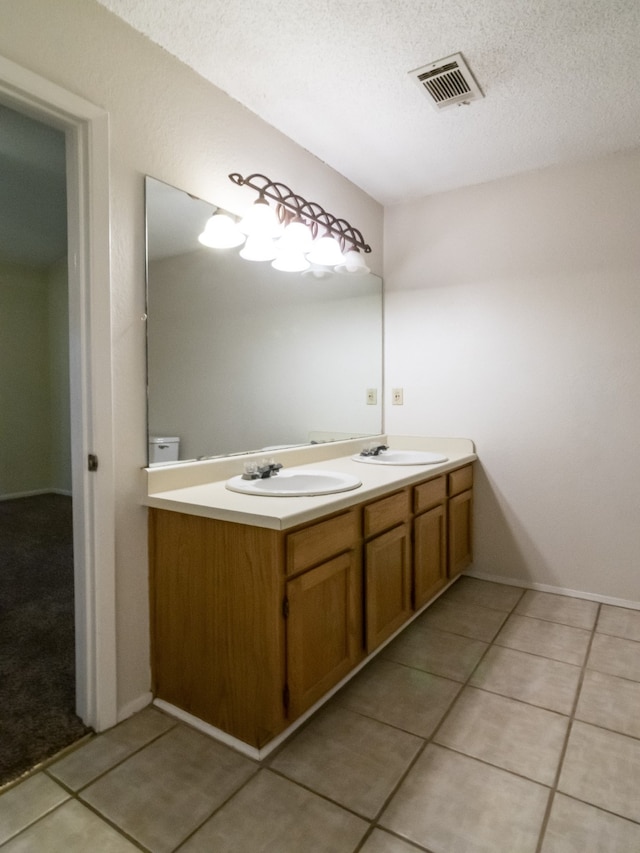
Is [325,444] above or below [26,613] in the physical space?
above

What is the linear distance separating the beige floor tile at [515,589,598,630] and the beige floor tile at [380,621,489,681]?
1.49 feet

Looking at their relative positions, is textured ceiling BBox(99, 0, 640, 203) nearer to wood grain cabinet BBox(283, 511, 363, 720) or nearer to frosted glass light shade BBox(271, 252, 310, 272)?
frosted glass light shade BBox(271, 252, 310, 272)

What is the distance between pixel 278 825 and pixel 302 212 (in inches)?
83.8

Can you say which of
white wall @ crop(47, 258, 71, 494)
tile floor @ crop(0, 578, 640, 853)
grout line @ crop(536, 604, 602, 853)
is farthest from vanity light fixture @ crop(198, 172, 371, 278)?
white wall @ crop(47, 258, 71, 494)

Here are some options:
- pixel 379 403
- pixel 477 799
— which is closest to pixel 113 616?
pixel 477 799

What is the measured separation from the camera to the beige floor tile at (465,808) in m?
1.11

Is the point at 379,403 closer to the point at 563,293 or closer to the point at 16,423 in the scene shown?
the point at 563,293

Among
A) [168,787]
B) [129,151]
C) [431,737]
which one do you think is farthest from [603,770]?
[129,151]

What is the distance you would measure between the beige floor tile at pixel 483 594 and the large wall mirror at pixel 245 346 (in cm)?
98

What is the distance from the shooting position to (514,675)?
5.82ft

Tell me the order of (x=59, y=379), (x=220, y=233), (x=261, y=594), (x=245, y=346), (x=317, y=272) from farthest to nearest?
(x=59, y=379), (x=317, y=272), (x=245, y=346), (x=220, y=233), (x=261, y=594)

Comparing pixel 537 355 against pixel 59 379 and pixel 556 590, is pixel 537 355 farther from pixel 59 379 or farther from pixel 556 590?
pixel 59 379

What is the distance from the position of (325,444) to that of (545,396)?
3.79 ft

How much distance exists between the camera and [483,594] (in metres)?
2.51
